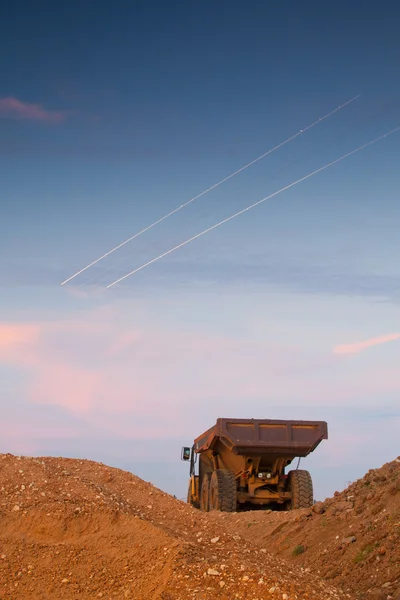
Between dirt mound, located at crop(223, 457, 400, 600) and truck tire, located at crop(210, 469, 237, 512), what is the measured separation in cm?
47

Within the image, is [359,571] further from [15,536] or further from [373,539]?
[15,536]

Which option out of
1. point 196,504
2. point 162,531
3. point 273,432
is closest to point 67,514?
point 162,531

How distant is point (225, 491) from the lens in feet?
65.9

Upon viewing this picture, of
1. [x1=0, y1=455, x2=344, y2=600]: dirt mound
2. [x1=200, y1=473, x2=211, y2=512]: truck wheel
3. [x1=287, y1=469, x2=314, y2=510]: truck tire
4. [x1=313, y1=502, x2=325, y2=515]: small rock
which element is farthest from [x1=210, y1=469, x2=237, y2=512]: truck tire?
[x1=0, y1=455, x2=344, y2=600]: dirt mound

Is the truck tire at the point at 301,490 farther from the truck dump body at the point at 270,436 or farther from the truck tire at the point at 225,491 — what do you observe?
the truck tire at the point at 225,491

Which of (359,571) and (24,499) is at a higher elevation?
(24,499)

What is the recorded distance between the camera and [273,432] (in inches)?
787

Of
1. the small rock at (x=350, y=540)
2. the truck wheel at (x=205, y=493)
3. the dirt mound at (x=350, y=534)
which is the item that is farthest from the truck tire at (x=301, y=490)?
the small rock at (x=350, y=540)

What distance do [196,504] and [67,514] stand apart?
46.9ft

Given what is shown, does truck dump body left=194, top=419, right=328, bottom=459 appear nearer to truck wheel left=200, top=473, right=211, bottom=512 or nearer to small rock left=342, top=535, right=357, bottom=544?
truck wheel left=200, top=473, right=211, bottom=512

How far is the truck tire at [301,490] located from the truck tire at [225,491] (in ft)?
6.15

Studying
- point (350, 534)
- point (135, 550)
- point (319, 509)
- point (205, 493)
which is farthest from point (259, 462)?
point (135, 550)

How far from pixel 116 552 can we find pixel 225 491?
10921 millimetres

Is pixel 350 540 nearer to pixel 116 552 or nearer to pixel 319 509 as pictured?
pixel 319 509
